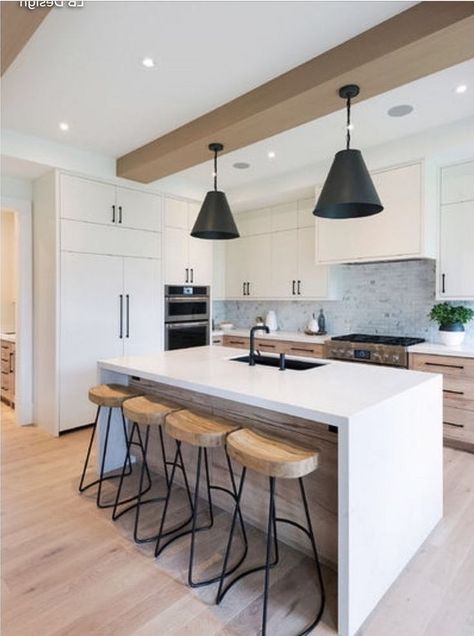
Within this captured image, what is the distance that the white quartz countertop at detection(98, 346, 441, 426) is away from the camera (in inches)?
65.3

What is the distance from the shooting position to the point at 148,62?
7.79 feet

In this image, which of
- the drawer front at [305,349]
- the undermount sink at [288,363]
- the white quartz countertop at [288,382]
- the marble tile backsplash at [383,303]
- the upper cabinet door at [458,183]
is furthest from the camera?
the drawer front at [305,349]

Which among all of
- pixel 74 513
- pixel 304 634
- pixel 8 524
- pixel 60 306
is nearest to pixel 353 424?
pixel 304 634

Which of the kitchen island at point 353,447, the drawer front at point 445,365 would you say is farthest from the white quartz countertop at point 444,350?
the kitchen island at point 353,447

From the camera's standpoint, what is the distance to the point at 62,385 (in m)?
3.78

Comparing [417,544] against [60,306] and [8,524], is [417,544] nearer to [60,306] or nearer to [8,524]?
[8,524]

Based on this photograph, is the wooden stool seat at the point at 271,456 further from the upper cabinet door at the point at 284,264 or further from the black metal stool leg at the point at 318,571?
the upper cabinet door at the point at 284,264

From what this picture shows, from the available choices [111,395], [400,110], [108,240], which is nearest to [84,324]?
[108,240]

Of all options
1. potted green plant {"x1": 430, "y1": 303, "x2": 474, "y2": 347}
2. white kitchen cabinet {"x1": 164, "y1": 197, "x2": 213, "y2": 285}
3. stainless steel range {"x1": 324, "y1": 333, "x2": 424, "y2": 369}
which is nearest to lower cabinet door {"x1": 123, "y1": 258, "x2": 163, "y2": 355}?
white kitchen cabinet {"x1": 164, "y1": 197, "x2": 213, "y2": 285}

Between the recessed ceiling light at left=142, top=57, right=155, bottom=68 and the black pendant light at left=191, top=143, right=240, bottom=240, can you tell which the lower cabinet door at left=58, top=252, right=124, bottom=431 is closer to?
the black pendant light at left=191, top=143, right=240, bottom=240

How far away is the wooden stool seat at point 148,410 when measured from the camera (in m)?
2.21

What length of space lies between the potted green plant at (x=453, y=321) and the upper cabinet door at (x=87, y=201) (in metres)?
3.46

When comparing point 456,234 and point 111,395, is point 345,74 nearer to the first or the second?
point 456,234

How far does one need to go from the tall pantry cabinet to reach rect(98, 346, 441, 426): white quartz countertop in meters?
1.16
